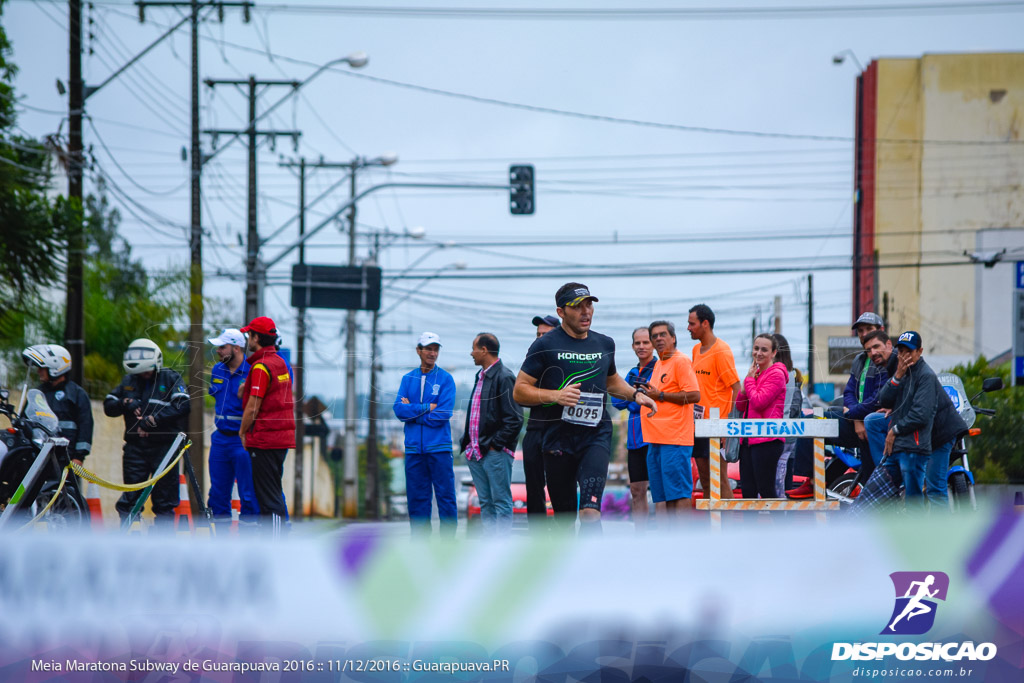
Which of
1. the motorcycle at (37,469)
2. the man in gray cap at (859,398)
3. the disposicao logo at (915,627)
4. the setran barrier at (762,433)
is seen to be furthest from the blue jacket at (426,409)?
the disposicao logo at (915,627)

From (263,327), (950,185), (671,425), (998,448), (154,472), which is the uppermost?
(950,185)

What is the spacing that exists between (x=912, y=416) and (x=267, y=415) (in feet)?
15.6

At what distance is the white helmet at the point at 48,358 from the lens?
8867 millimetres

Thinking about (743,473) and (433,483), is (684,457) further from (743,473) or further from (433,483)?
(433,483)

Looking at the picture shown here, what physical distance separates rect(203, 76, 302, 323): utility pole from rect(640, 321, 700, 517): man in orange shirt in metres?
15.2

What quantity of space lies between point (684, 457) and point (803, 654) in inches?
152

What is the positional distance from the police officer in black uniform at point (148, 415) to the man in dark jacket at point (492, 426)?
2354 mm

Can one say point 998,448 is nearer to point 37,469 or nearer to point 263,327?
point 263,327

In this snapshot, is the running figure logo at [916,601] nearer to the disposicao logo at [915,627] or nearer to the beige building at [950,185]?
the disposicao logo at [915,627]

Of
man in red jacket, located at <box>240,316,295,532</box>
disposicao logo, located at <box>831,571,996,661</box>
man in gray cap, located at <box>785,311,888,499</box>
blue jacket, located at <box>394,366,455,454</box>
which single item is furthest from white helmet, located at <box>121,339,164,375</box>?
disposicao logo, located at <box>831,571,996,661</box>

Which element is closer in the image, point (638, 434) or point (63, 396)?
point (63, 396)

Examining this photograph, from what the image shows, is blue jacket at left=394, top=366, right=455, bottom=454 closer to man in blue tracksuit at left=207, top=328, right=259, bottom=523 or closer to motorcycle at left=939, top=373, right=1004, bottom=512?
man in blue tracksuit at left=207, top=328, right=259, bottom=523

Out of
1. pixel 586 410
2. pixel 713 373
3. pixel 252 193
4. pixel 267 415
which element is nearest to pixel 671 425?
pixel 713 373

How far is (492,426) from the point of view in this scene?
29.1ft
